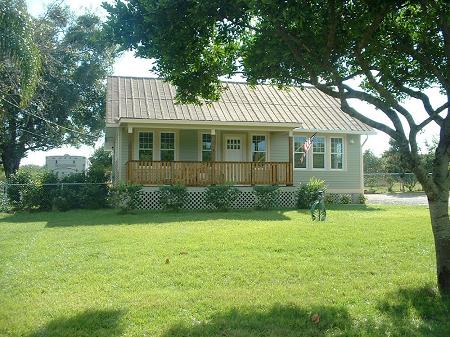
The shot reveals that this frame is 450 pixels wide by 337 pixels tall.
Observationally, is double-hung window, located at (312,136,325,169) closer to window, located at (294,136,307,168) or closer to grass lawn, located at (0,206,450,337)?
window, located at (294,136,307,168)

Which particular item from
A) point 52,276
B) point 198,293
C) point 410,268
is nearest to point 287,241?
point 410,268

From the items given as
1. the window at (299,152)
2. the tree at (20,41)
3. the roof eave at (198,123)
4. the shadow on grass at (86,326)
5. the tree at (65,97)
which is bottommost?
the shadow on grass at (86,326)

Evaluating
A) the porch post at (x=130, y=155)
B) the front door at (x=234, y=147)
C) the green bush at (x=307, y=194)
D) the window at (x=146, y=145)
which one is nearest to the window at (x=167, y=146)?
the window at (x=146, y=145)

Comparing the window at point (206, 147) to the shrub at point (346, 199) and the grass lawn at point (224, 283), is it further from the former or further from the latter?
the grass lawn at point (224, 283)

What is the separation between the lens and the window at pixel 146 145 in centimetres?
2109

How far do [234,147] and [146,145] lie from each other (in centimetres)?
396

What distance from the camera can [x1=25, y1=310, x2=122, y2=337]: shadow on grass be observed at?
16.8ft

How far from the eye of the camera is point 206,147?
21969 mm

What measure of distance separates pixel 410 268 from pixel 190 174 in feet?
41.9

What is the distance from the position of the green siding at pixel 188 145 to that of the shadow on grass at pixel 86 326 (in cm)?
1603

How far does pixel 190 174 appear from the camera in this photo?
19.8 meters

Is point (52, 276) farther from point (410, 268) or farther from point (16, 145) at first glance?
point (16, 145)

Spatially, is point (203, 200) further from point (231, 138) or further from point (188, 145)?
point (231, 138)

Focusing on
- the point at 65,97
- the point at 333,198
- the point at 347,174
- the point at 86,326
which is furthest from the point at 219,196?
the point at 65,97
